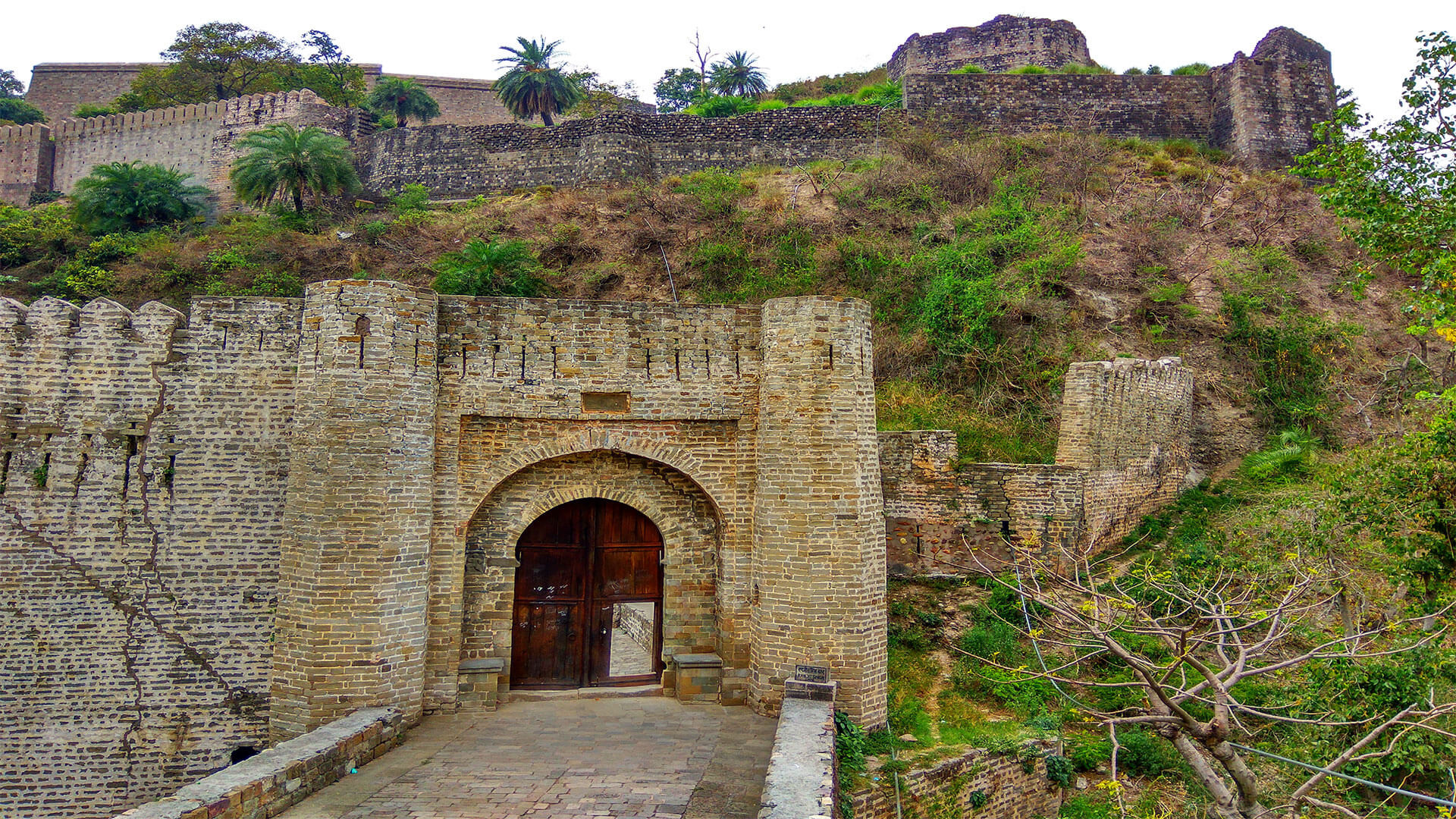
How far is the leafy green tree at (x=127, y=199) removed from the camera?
2198 cm

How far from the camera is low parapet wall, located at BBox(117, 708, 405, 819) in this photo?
5242mm

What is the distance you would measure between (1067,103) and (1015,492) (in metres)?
16.7

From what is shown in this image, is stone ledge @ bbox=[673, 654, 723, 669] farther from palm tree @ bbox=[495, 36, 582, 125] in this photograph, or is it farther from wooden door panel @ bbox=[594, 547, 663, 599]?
palm tree @ bbox=[495, 36, 582, 125]

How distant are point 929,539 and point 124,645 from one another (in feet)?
30.5

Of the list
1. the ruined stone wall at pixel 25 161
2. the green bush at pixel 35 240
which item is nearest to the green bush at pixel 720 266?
the green bush at pixel 35 240

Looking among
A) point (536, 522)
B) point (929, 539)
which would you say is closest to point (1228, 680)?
point (929, 539)

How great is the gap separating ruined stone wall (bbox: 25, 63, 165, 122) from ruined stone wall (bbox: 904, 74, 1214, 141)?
116 ft

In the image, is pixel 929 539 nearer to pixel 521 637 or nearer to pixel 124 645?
pixel 521 637

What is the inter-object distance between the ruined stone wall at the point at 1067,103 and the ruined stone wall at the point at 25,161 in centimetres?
3125

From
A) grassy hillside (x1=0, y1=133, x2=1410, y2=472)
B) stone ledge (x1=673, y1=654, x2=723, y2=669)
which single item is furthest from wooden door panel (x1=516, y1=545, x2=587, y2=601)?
grassy hillside (x1=0, y1=133, x2=1410, y2=472)

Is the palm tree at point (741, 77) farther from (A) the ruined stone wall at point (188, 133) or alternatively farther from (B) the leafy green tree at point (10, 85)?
(B) the leafy green tree at point (10, 85)

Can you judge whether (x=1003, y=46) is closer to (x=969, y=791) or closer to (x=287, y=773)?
(x=969, y=791)

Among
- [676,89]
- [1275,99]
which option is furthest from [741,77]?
A: [1275,99]

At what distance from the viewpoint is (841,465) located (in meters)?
8.09
